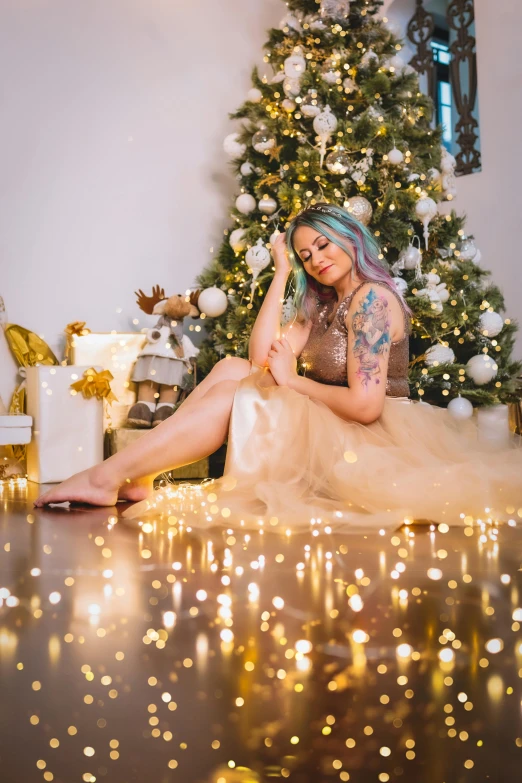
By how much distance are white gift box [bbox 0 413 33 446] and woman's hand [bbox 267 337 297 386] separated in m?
1.36

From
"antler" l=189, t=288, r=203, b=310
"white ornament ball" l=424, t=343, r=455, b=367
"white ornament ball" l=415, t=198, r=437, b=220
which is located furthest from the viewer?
"antler" l=189, t=288, r=203, b=310

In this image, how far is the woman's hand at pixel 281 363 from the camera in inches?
82.2

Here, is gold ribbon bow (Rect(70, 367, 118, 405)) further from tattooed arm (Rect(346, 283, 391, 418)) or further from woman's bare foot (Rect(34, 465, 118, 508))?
tattooed arm (Rect(346, 283, 391, 418))

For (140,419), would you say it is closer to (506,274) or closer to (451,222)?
(451,222)

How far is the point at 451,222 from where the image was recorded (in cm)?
326

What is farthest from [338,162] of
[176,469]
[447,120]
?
[447,120]

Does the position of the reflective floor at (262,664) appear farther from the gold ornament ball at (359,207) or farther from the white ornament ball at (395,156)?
the white ornament ball at (395,156)

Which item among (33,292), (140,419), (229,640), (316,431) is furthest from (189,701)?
(33,292)

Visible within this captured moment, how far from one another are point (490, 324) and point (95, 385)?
1.73 metres

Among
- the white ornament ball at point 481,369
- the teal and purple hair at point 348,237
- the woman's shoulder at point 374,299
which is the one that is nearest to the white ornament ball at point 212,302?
the teal and purple hair at point 348,237

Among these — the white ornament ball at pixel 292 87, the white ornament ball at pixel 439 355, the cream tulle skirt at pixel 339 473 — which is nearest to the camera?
the cream tulle skirt at pixel 339 473

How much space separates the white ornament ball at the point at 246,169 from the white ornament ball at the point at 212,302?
58 cm

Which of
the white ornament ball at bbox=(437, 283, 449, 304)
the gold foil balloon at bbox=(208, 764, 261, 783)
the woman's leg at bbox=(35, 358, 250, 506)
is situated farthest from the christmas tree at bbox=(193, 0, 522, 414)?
the gold foil balloon at bbox=(208, 764, 261, 783)

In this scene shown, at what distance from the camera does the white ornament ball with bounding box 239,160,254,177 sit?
3.38 m
